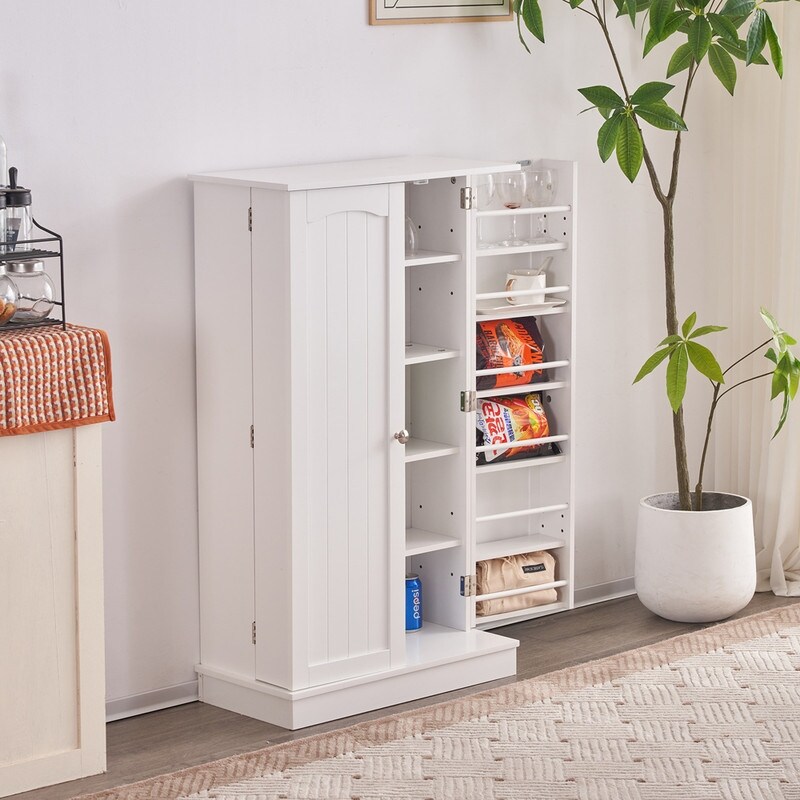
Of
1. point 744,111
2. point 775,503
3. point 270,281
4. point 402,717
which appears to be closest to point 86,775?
point 402,717

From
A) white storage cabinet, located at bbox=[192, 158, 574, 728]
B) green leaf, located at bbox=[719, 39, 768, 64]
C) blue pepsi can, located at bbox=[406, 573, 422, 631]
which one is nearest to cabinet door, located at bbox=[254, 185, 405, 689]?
white storage cabinet, located at bbox=[192, 158, 574, 728]

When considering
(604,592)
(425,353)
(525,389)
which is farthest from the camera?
(604,592)

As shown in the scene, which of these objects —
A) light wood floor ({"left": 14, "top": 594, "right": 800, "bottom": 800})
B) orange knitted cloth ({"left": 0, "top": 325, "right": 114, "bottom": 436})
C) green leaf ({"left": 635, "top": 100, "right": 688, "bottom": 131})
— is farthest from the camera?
green leaf ({"left": 635, "top": 100, "right": 688, "bottom": 131})

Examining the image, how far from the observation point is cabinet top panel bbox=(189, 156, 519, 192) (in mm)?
3385

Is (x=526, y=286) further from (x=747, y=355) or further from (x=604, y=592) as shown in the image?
(x=604, y=592)

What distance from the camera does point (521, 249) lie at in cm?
411

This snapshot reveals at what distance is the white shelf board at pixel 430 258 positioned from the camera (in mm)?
3672

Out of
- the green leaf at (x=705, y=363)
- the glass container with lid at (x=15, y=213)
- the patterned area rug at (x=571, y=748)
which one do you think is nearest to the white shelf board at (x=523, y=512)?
the patterned area rug at (x=571, y=748)

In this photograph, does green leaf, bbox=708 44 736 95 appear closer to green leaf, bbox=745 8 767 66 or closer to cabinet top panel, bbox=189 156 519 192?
green leaf, bbox=745 8 767 66

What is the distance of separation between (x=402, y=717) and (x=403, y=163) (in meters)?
1.47

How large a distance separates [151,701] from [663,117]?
2.10 m

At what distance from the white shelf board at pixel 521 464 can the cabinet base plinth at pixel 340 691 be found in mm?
516

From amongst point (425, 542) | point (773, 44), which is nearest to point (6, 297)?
point (425, 542)

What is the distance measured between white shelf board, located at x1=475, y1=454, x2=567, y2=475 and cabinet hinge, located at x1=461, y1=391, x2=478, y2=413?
0.76 ft
